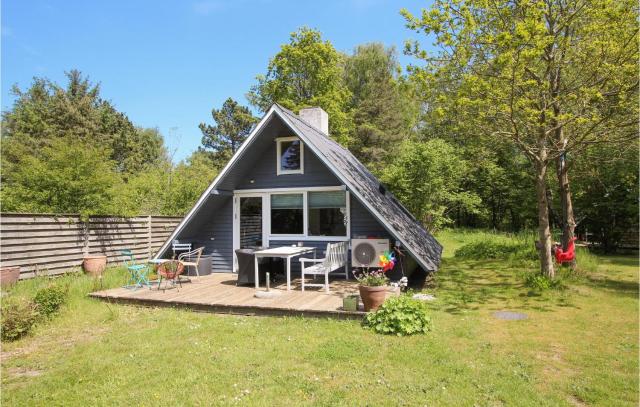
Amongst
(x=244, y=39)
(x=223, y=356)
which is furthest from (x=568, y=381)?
(x=244, y=39)

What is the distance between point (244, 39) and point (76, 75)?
70.3ft

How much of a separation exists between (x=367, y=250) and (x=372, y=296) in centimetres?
260

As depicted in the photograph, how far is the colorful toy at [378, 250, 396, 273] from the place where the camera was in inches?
303

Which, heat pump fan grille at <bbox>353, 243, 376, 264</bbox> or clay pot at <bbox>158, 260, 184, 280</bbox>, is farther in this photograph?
heat pump fan grille at <bbox>353, 243, 376, 264</bbox>

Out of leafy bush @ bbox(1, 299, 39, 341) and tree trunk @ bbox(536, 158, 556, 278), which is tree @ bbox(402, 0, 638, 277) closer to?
tree trunk @ bbox(536, 158, 556, 278)

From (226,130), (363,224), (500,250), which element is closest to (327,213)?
(363,224)

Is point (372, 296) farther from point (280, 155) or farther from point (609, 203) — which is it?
point (609, 203)

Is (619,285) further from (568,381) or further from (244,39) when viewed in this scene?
(244,39)

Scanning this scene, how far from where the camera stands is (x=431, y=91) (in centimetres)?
914

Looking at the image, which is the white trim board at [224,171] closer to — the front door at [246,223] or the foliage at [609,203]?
the front door at [246,223]

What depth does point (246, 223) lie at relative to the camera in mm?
10648

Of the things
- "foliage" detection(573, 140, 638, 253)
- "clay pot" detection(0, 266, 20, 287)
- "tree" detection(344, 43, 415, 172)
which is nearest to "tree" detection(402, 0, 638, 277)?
"foliage" detection(573, 140, 638, 253)

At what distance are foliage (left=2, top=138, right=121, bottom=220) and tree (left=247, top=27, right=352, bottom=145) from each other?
54.9 ft

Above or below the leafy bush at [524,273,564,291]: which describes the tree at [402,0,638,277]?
above
